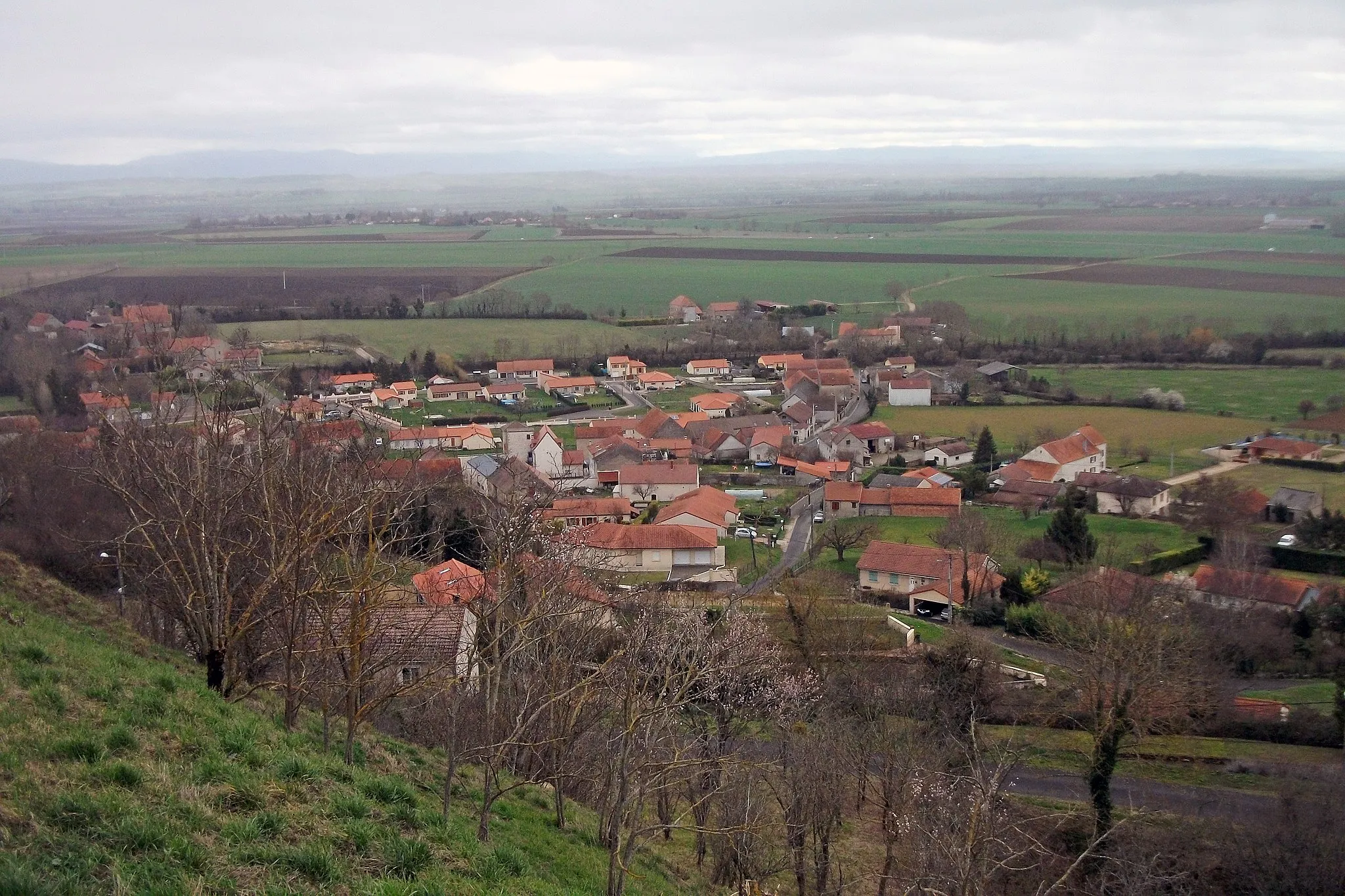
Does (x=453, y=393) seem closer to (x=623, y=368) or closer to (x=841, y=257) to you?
(x=623, y=368)

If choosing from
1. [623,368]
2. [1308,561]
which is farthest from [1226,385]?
[623,368]

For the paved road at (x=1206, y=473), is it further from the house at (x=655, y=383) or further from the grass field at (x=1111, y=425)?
the house at (x=655, y=383)

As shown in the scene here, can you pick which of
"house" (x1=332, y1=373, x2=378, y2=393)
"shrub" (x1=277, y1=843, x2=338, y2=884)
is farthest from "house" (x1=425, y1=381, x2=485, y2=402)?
"shrub" (x1=277, y1=843, x2=338, y2=884)

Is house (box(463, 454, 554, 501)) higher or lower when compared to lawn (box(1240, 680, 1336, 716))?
higher

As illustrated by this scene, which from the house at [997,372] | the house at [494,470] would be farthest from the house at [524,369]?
the house at [997,372]

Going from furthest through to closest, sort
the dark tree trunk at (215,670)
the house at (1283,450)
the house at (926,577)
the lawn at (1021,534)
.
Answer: the house at (1283,450) → the lawn at (1021,534) → the house at (926,577) → the dark tree trunk at (215,670)

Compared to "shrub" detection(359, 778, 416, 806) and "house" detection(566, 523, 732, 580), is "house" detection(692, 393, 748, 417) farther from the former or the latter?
"shrub" detection(359, 778, 416, 806)
